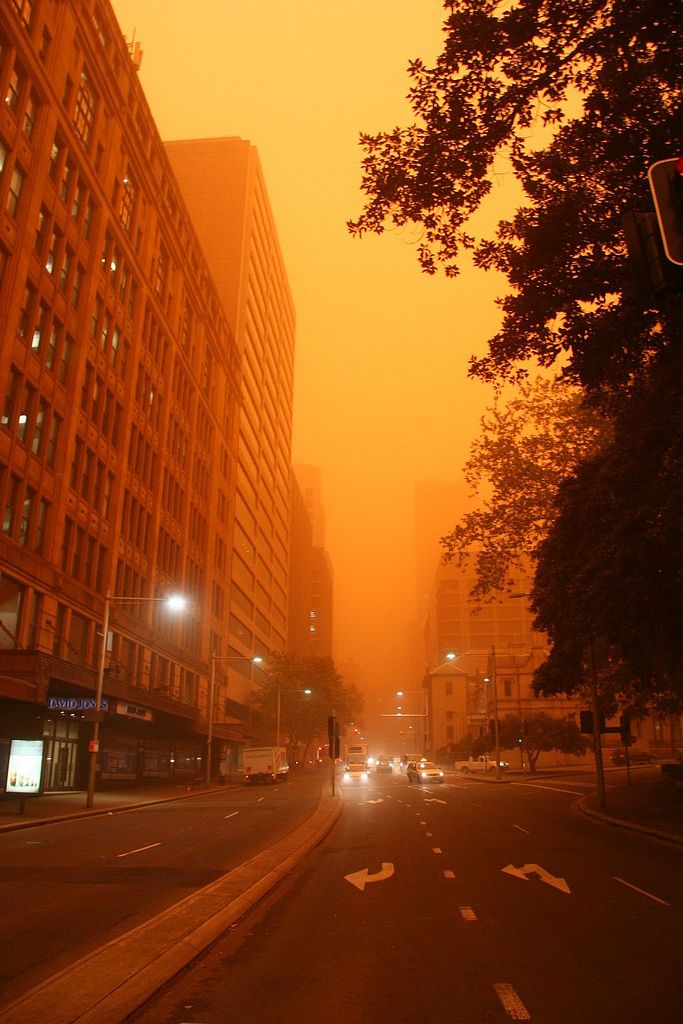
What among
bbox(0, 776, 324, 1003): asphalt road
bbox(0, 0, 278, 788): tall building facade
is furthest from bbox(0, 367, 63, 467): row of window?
bbox(0, 776, 324, 1003): asphalt road

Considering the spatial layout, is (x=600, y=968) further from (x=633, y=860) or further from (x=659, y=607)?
(x=659, y=607)

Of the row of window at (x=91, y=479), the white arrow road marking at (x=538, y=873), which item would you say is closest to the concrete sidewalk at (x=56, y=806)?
the row of window at (x=91, y=479)

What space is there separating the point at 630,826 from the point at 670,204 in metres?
23.6

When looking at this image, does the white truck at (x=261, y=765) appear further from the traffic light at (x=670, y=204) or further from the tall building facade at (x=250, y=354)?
the traffic light at (x=670, y=204)

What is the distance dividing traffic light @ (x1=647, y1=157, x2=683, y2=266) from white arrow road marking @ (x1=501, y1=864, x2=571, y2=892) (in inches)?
415

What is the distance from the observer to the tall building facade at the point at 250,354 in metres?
89.4

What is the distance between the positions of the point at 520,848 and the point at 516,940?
946 cm

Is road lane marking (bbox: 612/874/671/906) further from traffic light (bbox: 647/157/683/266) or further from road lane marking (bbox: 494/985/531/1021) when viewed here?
traffic light (bbox: 647/157/683/266)

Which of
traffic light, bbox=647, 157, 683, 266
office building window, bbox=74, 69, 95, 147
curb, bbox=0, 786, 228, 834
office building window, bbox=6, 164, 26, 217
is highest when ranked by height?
office building window, bbox=74, 69, 95, 147

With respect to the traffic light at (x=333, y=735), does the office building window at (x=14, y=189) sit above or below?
above

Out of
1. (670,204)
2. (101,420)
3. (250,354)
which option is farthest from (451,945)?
(250,354)

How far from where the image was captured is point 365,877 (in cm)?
1345

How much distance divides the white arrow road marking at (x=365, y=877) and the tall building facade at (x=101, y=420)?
1969 cm

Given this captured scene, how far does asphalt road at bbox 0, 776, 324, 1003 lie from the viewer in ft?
26.7
